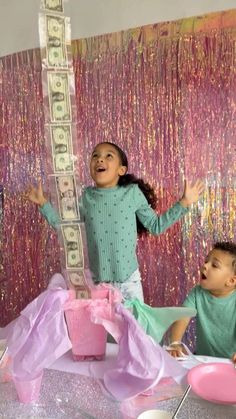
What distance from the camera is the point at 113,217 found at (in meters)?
1.63

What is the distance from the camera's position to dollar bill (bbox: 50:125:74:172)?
41.5 inches

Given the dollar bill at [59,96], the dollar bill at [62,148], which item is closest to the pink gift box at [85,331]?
the dollar bill at [62,148]

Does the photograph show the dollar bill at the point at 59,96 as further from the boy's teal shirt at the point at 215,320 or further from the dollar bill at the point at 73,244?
the boy's teal shirt at the point at 215,320

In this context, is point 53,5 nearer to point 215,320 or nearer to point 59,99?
point 59,99

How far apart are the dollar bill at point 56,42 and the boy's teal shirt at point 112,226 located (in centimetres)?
67

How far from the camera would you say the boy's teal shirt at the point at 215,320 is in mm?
1528

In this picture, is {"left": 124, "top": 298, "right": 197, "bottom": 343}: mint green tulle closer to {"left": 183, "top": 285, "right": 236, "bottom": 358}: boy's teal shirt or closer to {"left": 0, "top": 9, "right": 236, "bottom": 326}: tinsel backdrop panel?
{"left": 183, "top": 285, "right": 236, "bottom": 358}: boy's teal shirt

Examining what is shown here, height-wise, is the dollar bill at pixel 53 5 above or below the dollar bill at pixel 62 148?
above

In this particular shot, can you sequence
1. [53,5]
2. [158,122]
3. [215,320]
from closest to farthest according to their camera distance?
[53,5]
[215,320]
[158,122]

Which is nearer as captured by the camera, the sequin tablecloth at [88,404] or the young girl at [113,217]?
the sequin tablecloth at [88,404]

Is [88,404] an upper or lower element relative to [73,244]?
lower

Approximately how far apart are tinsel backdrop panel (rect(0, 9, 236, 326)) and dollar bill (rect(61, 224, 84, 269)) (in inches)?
41.0

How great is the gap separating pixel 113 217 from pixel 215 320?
470 mm

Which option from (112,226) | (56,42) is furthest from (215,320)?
(56,42)
